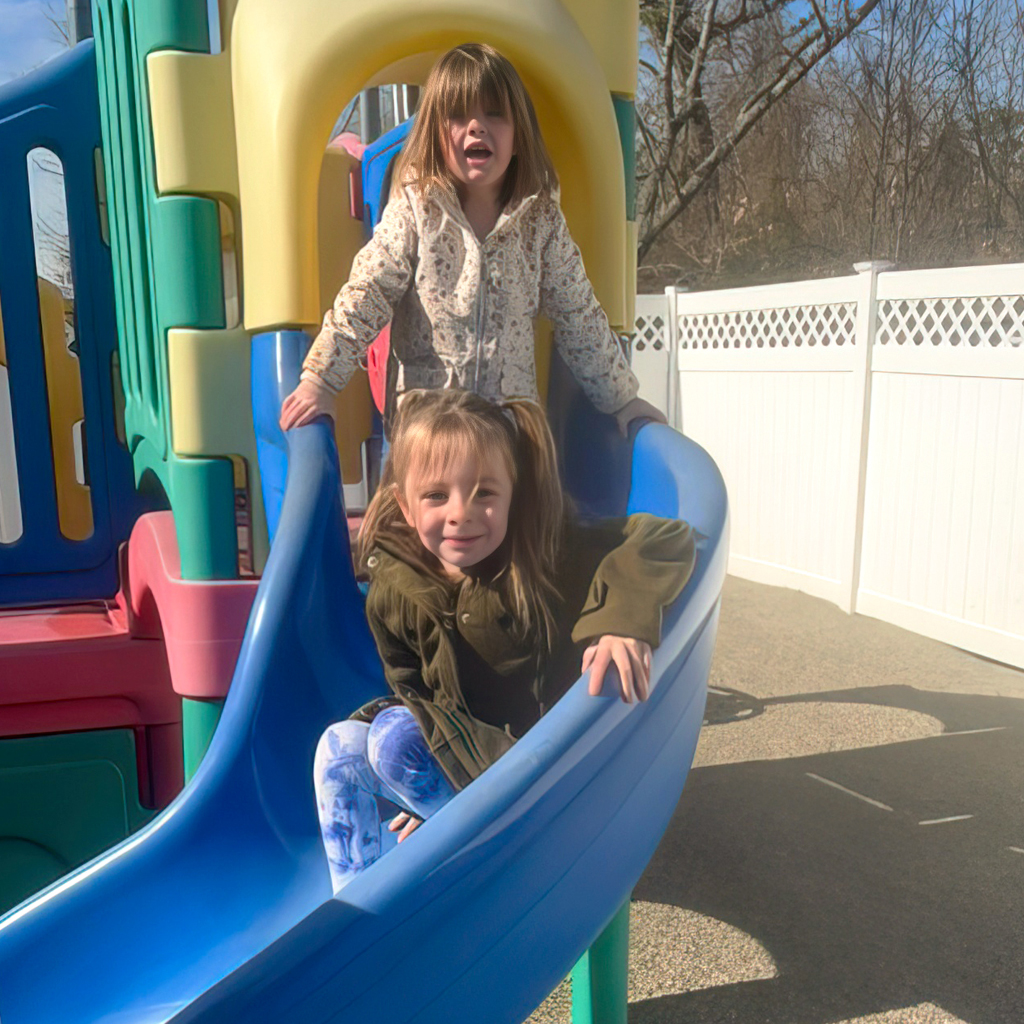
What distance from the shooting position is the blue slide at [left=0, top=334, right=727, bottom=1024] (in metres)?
1.02

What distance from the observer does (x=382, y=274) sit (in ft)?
6.51

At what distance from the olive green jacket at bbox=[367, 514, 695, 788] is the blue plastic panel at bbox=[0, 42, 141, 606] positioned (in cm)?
152

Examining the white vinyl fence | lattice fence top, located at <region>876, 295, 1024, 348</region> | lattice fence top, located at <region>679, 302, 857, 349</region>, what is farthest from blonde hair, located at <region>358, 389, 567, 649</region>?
lattice fence top, located at <region>679, 302, 857, 349</region>

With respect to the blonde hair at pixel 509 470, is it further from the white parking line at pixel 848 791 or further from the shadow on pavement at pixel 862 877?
the white parking line at pixel 848 791

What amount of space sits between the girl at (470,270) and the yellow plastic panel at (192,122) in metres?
0.32

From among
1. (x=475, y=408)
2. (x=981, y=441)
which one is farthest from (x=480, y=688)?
(x=981, y=441)

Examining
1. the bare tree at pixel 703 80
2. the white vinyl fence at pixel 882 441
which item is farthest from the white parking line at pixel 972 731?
the bare tree at pixel 703 80

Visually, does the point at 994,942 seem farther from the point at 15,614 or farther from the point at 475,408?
the point at 15,614

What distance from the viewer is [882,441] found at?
16.4 ft

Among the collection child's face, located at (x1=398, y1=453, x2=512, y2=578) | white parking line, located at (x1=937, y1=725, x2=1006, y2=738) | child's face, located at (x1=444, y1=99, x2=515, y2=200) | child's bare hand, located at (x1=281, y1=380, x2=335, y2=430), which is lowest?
white parking line, located at (x1=937, y1=725, x2=1006, y2=738)

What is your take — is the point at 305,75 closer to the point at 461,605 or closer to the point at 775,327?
the point at 461,605

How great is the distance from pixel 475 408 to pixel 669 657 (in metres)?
0.46

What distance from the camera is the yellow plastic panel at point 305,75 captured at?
190cm

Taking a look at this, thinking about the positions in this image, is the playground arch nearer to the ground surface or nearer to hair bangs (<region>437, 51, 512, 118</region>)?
hair bangs (<region>437, 51, 512, 118</region>)
